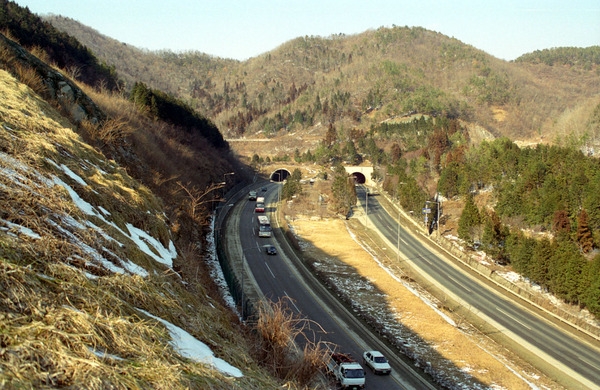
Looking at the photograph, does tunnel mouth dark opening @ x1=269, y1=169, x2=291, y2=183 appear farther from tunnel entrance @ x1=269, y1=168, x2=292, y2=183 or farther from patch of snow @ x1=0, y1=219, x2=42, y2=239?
patch of snow @ x1=0, y1=219, x2=42, y2=239

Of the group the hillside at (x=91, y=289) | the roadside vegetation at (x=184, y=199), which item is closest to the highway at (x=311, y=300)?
the hillside at (x=91, y=289)

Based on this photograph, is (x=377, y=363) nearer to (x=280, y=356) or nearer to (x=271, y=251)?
(x=280, y=356)

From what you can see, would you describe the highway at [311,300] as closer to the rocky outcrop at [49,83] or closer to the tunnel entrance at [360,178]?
the rocky outcrop at [49,83]

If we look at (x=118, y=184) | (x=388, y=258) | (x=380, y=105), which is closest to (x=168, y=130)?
(x=388, y=258)

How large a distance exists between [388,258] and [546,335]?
21.5 metres

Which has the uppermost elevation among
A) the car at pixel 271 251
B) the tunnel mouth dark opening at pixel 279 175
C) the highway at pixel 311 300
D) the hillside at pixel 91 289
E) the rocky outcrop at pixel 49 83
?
the rocky outcrop at pixel 49 83

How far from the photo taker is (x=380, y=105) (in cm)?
18438

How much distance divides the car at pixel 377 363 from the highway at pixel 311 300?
0.37m

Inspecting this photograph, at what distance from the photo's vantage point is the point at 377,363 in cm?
2686

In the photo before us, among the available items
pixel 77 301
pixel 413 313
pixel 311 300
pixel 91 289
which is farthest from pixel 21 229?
pixel 413 313

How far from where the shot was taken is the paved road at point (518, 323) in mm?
31642

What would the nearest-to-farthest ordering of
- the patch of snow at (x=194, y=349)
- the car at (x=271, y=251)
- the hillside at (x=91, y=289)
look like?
the hillside at (x=91, y=289) → the patch of snow at (x=194, y=349) → the car at (x=271, y=251)

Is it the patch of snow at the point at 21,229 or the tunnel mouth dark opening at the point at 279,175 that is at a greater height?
the patch of snow at the point at 21,229

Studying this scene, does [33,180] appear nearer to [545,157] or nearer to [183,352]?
[183,352]
